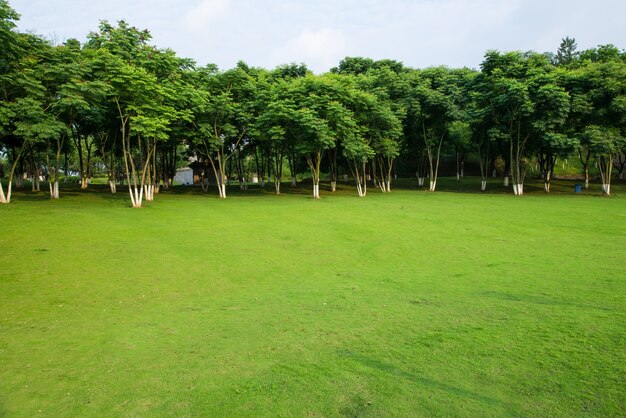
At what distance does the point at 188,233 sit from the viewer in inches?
611

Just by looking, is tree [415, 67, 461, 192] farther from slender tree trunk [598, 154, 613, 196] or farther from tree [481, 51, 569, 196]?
slender tree trunk [598, 154, 613, 196]

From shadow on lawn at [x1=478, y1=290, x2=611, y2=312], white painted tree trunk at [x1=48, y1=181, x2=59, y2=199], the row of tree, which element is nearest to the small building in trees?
the row of tree

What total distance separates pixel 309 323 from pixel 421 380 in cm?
242

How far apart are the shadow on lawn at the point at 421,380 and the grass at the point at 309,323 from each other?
0.02 metres

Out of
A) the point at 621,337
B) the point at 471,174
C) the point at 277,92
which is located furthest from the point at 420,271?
the point at 471,174

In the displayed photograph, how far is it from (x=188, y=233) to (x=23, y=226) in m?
5.79

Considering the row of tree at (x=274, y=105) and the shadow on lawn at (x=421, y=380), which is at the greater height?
the row of tree at (x=274, y=105)

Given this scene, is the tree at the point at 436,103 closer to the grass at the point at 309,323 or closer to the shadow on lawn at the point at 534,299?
the grass at the point at 309,323

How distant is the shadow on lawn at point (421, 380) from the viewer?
14.2 feet

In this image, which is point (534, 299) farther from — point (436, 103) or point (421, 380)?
point (436, 103)

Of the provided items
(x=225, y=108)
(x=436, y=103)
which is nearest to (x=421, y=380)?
(x=225, y=108)

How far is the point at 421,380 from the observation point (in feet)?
15.8

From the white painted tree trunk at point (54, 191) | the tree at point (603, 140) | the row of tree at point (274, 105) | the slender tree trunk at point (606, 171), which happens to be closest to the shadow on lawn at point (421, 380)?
the row of tree at point (274, 105)

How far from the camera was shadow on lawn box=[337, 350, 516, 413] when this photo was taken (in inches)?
170
